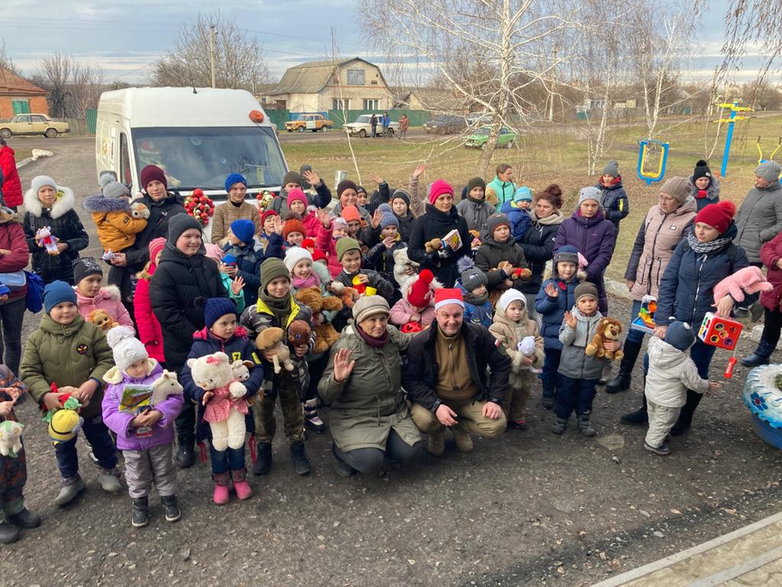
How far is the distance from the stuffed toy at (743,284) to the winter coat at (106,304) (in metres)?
4.61

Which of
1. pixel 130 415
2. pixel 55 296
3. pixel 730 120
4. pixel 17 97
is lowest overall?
pixel 130 415

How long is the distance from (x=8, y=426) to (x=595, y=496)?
3.86 metres

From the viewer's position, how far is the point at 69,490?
3807 millimetres

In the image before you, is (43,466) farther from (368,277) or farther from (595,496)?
(595,496)

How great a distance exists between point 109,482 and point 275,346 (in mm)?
1537

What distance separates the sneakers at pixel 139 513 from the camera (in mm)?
3588

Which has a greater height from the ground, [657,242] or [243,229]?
[243,229]

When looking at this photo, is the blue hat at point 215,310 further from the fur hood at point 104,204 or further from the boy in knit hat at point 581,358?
the boy in knit hat at point 581,358

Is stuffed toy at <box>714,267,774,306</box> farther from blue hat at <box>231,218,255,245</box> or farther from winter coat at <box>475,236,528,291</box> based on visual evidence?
blue hat at <box>231,218,255,245</box>

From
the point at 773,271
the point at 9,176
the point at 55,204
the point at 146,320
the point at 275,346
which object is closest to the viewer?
the point at 275,346

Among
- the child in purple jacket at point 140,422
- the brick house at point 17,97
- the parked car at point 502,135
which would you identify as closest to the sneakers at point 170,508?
the child in purple jacket at point 140,422

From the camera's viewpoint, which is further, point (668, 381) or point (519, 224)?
point (519, 224)

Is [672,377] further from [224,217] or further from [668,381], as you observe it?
[224,217]

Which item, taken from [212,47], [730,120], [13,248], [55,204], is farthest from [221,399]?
[212,47]
